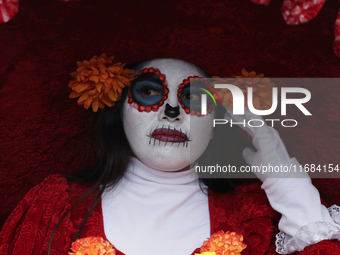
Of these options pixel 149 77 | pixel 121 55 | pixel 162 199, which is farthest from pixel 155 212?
pixel 121 55

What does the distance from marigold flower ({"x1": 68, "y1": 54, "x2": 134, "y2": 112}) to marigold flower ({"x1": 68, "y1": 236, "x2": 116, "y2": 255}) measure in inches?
23.6

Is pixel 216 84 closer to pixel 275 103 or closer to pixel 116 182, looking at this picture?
pixel 275 103

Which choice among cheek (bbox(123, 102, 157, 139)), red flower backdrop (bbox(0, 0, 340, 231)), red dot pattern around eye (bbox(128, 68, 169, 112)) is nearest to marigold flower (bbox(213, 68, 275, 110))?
red flower backdrop (bbox(0, 0, 340, 231))

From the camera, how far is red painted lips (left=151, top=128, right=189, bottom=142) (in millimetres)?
1861

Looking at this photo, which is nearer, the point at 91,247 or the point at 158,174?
the point at 91,247

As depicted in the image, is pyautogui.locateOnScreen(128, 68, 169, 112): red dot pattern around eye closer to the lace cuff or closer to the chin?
the chin

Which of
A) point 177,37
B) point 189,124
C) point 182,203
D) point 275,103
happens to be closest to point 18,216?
point 182,203

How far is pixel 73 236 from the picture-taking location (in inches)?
70.6

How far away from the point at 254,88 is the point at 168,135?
17.7 inches

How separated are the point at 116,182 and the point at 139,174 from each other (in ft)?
0.37

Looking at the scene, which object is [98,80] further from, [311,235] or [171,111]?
[311,235]

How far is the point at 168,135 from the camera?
6.14ft

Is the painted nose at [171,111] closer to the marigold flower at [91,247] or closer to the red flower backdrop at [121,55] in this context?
the red flower backdrop at [121,55]

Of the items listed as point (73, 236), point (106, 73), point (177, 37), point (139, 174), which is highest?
point (177, 37)
